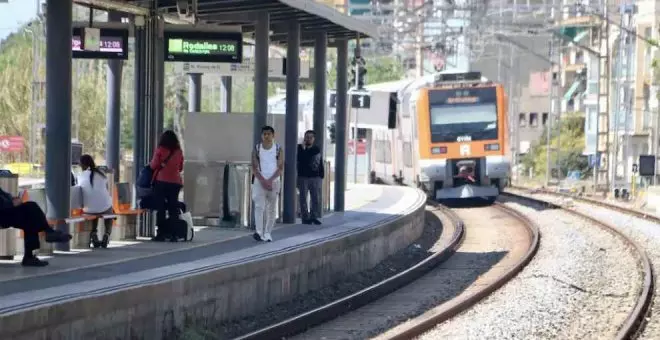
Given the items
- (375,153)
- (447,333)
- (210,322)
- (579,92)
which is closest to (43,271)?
(210,322)

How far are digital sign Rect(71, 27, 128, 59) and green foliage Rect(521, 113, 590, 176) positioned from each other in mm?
53928

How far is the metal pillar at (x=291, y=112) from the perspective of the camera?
845 inches

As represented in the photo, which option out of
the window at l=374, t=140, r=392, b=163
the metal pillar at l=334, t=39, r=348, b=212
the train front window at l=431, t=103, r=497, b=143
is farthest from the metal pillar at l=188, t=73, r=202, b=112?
the window at l=374, t=140, r=392, b=163

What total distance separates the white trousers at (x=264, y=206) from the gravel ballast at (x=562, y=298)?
117 inches

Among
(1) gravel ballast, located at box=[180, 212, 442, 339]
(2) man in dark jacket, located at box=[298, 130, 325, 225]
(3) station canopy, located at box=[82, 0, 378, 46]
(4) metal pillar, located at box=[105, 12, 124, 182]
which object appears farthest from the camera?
(2) man in dark jacket, located at box=[298, 130, 325, 225]

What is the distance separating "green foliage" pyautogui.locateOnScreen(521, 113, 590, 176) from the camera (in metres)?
74.2

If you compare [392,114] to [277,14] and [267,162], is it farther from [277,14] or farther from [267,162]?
[267,162]

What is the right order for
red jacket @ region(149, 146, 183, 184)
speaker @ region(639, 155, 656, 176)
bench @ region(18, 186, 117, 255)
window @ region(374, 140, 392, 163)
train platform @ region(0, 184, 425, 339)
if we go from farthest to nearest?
speaker @ region(639, 155, 656, 176) → window @ region(374, 140, 392, 163) → red jacket @ region(149, 146, 183, 184) → bench @ region(18, 186, 117, 255) → train platform @ region(0, 184, 425, 339)

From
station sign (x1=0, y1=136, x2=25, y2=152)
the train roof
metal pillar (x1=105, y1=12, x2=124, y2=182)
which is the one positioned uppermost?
the train roof

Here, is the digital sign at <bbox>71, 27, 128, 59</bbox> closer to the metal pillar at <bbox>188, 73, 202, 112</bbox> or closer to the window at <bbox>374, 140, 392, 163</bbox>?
the metal pillar at <bbox>188, 73, 202, 112</bbox>

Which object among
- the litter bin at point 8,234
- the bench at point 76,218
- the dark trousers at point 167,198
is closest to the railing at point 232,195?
the dark trousers at point 167,198

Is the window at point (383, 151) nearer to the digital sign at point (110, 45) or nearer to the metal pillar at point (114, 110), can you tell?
the metal pillar at point (114, 110)

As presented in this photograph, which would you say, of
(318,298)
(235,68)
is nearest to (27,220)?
(318,298)

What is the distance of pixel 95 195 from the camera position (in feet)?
54.2
